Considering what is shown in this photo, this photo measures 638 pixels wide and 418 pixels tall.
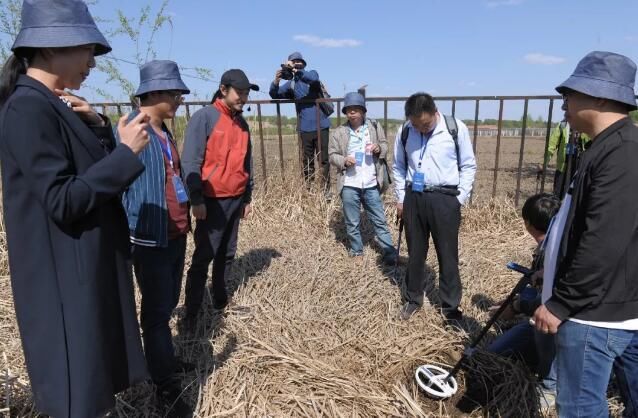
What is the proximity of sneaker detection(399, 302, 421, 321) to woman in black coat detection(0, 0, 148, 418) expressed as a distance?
2246 millimetres

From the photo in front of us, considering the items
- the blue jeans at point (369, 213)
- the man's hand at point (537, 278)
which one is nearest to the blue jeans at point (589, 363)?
the man's hand at point (537, 278)

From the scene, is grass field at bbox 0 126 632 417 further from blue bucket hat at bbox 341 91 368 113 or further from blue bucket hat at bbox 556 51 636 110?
blue bucket hat at bbox 556 51 636 110

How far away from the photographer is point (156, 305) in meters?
2.23

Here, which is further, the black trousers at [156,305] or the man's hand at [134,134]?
the black trousers at [156,305]

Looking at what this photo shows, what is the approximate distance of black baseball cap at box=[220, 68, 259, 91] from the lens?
9.85ft

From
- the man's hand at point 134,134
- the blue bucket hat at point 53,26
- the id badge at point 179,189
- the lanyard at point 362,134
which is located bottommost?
the id badge at point 179,189

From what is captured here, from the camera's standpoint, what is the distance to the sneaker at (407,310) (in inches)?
131

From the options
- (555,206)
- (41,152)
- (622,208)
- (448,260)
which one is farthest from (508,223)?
(41,152)

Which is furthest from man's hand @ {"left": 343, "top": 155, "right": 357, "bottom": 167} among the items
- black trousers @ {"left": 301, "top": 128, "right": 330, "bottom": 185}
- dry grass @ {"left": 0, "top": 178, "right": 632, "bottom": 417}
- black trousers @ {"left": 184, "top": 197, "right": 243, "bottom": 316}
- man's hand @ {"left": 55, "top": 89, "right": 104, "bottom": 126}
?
man's hand @ {"left": 55, "top": 89, "right": 104, "bottom": 126}

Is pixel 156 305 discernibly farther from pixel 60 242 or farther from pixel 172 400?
pixel 60 242

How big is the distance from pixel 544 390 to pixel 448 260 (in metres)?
1.02

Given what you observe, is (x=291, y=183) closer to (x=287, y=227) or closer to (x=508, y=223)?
(x=287, y=227)

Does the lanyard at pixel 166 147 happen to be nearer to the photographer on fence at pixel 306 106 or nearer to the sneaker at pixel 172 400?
the sneaker at pixel 172 400

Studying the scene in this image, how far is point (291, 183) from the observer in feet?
18.2
